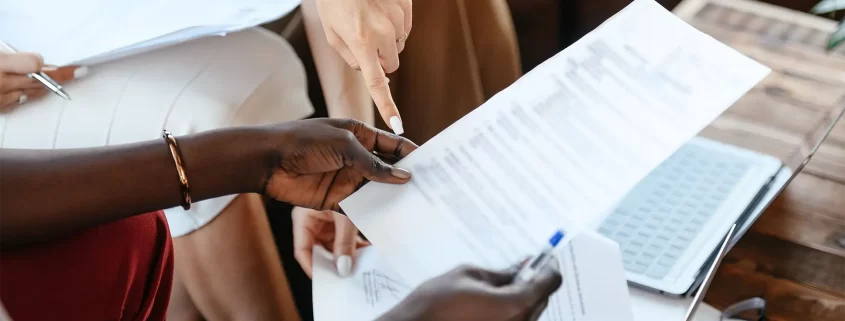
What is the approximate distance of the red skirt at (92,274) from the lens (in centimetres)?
64

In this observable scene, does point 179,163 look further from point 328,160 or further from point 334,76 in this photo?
point 334,76

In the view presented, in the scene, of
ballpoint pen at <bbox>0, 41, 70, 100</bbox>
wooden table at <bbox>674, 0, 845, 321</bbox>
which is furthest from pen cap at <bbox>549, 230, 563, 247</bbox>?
ballpoint pen at <bbox>0, 41, 70, 100</bbox>

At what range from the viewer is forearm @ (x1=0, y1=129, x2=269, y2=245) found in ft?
2.20

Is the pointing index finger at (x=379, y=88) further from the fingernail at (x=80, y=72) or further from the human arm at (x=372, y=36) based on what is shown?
the fingernail at (x=80, y=72)

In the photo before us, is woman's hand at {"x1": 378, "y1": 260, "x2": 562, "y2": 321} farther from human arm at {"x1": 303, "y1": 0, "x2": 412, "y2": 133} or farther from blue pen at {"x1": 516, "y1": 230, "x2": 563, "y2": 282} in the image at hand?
human arm at {"x1": 303, "y1": 0, "x2": 412, "y2": 133}

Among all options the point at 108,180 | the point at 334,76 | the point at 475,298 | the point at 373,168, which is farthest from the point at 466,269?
the point at 334,76

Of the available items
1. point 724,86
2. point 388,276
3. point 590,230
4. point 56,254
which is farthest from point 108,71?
point 724,86

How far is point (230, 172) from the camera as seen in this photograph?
722mm

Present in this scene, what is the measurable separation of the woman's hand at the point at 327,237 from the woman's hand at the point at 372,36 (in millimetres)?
152

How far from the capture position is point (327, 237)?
2.88 feet

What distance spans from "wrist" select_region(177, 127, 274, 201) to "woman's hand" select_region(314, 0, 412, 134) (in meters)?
0.12

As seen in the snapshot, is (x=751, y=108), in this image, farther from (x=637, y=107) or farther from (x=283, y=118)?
(x=283, y=118)

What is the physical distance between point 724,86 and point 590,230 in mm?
199

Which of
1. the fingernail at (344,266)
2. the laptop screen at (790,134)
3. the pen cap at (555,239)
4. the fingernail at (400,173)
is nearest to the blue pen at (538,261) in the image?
the pen cap at (555,239)
